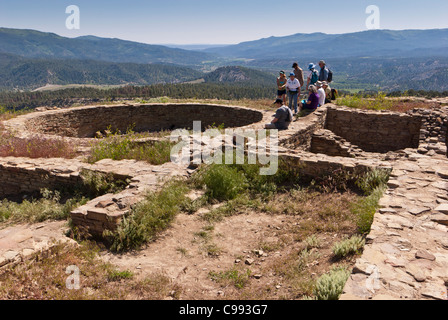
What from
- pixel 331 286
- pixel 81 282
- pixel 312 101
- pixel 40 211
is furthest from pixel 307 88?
pixel 81 282

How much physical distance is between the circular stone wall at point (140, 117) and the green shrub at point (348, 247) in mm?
10929

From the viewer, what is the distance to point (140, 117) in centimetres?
1738

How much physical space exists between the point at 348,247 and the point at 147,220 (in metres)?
3.09

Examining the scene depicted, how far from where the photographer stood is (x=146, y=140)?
10.3 meters

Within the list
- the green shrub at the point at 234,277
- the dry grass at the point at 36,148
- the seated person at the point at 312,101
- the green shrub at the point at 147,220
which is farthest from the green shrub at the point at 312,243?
the seated person at the point at 312,101

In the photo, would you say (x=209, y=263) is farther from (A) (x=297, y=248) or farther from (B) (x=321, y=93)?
(B) (x=321, y=93)

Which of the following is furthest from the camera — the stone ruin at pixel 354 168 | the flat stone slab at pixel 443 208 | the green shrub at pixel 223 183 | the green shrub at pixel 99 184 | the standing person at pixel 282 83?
the standing person at pixel 282 83

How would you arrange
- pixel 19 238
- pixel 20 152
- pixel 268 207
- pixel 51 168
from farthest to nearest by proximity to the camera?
pixel 20 152, pixel 51 168, pixel 268 207, pixel 19 238

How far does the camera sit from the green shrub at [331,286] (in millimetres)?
3141

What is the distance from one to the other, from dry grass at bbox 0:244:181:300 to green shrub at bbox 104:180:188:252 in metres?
0.60

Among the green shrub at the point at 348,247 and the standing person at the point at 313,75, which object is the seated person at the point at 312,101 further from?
the green shrub at the point at 348,247

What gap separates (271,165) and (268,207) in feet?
4.38
